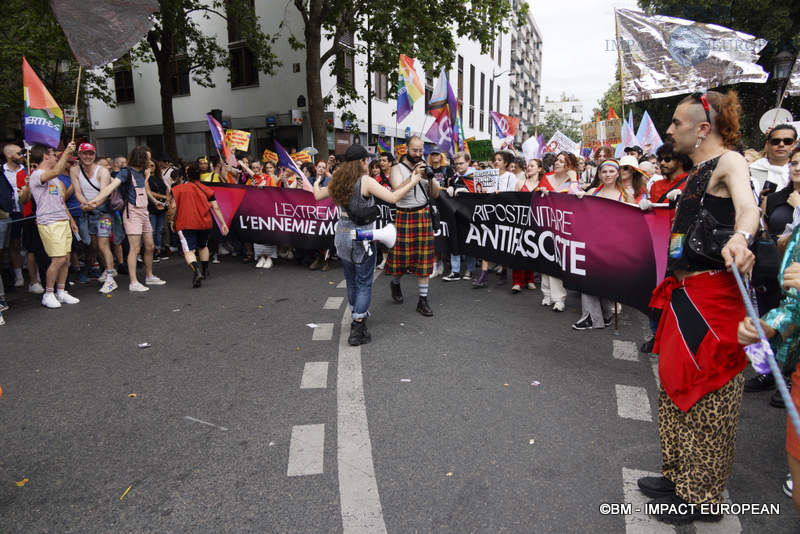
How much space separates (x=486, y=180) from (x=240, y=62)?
19516 mm

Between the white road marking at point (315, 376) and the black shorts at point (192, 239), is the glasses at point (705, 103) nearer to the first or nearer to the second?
the white road marking at point (315, 376)

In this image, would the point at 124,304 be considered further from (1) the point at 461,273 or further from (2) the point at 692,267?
(2) the point at 692,267

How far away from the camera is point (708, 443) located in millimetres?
2535

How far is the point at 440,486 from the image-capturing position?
2.82 meters

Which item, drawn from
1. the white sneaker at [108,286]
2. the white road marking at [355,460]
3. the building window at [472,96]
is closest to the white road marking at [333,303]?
the white road marking at [355,460]

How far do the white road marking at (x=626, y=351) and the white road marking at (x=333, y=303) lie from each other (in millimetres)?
3129

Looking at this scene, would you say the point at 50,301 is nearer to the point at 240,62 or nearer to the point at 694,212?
the point at 694,212

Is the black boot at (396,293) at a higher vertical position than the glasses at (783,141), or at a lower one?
lower

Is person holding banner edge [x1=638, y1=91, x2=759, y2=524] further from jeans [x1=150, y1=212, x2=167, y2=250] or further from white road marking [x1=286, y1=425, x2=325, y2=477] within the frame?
jeans [x1=150, y1=212, x2=167, y2=250]

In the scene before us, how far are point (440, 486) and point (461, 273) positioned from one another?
595 cm

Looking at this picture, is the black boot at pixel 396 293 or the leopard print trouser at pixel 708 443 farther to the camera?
the black boot at pixel 396 293

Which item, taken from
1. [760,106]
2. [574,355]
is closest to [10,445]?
[574,355]

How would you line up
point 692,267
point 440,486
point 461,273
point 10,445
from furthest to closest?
point 461,273 < point 10,445 < point 440,486 < point 692,267

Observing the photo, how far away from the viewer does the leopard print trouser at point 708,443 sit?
252 cm
